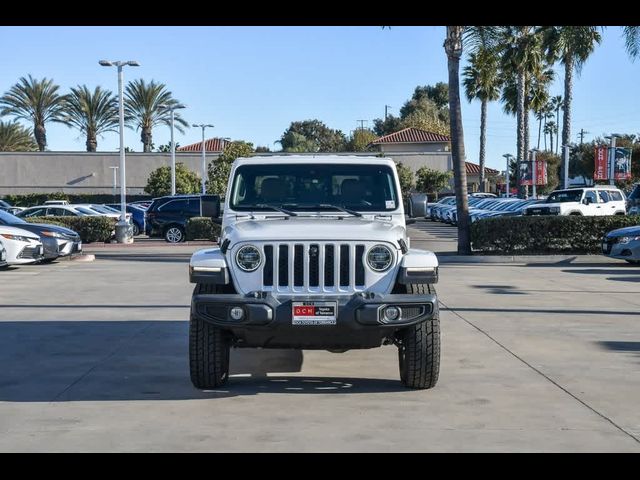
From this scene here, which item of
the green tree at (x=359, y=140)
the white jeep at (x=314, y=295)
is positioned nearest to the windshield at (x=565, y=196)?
the white jeep at (x=314, y=295)

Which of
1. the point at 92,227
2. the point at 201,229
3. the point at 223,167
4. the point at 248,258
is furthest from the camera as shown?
the point at 223,167

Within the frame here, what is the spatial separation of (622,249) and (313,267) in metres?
16.2

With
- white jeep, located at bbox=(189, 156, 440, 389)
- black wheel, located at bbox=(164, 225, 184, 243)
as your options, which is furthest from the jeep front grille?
black wheel, located at bbox=(164, 225, 184, 243)

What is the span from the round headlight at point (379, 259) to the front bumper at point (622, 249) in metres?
15.7

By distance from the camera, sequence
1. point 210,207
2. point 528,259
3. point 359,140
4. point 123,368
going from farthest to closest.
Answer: point 359,140, point 528,259, point 210,207, point 123,368

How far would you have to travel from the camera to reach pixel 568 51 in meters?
39.9

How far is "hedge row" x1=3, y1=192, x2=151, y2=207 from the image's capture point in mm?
65500

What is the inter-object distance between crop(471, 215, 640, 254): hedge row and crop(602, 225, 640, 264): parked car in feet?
11.3

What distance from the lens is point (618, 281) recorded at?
63.5 feet

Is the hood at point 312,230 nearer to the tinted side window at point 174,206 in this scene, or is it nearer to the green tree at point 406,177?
the tinted side window at point 174,206

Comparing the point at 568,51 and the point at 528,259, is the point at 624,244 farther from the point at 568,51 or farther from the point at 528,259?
the point at 568,51

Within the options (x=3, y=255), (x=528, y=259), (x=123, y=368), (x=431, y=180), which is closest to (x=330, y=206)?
(x=123, y=368)

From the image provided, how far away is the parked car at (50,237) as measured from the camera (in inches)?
882

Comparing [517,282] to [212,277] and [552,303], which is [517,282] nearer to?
[552,303]
